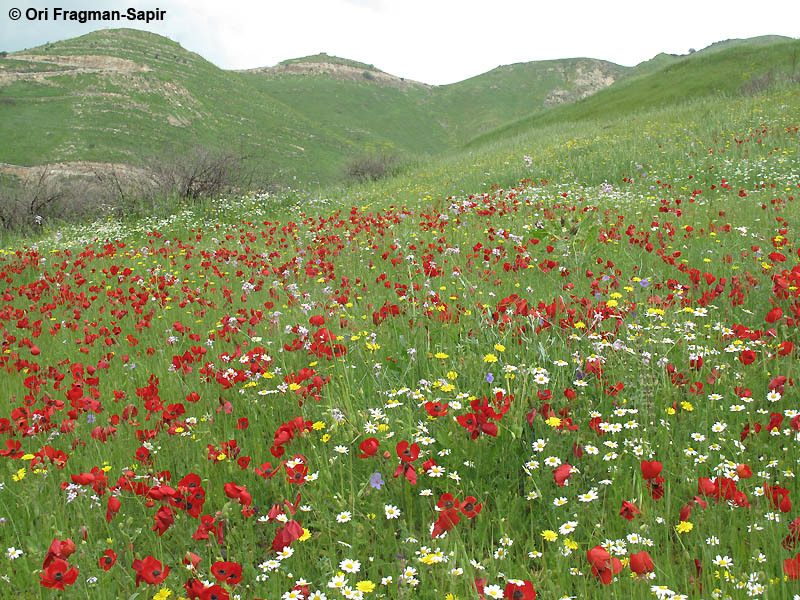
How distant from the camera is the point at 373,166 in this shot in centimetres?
2325

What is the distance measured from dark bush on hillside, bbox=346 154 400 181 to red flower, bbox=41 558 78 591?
2108 centimetres

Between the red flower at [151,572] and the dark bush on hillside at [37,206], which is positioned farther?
the dark bush on hillside at [37,206]

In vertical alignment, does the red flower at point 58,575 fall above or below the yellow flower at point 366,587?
above

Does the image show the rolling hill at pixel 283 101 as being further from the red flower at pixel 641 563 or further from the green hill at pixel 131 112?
the red flower at pixel 641 563

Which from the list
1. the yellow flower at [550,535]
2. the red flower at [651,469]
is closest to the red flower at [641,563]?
the red flower at [651,469]

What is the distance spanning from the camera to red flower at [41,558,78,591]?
1.54m

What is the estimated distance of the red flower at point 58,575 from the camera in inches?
60.6

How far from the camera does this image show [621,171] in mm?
11852

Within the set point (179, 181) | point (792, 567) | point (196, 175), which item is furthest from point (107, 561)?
point (179, 181)

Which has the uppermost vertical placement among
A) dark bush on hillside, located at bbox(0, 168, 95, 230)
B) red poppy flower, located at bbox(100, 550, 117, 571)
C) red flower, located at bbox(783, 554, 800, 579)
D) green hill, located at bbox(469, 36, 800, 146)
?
green hill, located at bbox(469, 36, 800, 146)

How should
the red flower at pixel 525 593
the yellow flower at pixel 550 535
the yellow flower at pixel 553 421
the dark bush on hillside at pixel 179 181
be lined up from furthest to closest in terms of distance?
the dark bush on hillside at pixel 179 181 < the yellow flower at pixel 553 421 < the yellow flower at pixel 550 535 < the red flower at pixel 525 593

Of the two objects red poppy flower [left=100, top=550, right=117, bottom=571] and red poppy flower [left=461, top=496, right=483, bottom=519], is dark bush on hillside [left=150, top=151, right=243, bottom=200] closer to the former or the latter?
red poppy flower [left=100, top=550, right=117, bottom=571]

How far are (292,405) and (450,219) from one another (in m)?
5.87

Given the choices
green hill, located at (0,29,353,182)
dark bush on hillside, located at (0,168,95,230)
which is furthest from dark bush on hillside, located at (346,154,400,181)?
green hill, located at (0,29,353,182)
